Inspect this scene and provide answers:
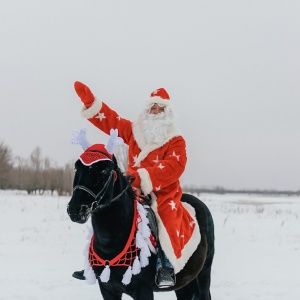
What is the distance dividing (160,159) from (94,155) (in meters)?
1.27

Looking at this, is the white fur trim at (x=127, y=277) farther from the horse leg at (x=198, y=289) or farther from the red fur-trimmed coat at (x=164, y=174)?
the horse leg at (x=198, y=289)

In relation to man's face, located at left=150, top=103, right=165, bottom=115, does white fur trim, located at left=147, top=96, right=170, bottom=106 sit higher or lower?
higher

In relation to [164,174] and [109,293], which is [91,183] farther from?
[109,293]

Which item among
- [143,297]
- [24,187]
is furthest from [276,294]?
[24,187]

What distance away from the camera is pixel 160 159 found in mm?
4242

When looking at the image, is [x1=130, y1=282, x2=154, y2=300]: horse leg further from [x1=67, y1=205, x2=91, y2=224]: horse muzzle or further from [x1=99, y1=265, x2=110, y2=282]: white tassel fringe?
[x1=67, y1=205, x2=91, y2=224]: horse muzzle

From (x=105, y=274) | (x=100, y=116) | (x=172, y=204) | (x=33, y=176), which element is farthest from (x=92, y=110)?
(x=33, y=176)

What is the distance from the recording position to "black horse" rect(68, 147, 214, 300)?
9.66ft

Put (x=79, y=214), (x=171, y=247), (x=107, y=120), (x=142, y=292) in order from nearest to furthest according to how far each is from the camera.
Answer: (x=79, y=214)
(x=142, y=292)
(x=171, y=247)
(x=107, y=120)

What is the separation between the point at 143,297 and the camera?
3.60 meters

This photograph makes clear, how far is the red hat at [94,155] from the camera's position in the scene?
9.94 feet

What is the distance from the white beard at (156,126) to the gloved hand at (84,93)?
0.57m

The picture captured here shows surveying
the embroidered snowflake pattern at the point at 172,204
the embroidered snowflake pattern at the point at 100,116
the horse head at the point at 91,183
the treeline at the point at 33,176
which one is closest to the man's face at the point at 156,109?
the embroidered snowflake pattern at the point at 100,116

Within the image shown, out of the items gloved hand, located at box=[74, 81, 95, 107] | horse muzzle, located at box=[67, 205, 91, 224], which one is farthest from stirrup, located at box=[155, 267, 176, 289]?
gloved hand, located at box=[74, 81, 95, 107]
